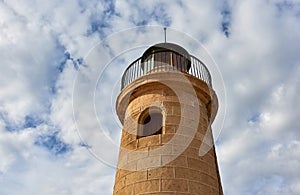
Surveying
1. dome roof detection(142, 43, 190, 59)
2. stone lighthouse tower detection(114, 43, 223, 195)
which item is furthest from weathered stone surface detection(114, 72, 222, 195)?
dome roof detection(142, 43, 190, 59)

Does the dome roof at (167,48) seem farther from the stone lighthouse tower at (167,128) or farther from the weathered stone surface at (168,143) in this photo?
the weathered stone surface at (168,143)

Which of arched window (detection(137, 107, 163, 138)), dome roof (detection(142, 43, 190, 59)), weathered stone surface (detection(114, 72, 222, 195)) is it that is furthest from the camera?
dome roof (detection(142, 43, 190, 59))

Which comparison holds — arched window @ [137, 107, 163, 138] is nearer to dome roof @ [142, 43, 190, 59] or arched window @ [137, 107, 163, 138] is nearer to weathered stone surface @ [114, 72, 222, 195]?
weathered stone surface @ [114, 72, 222, 195]

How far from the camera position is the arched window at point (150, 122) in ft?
24.3

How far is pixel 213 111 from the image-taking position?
27.0 feet

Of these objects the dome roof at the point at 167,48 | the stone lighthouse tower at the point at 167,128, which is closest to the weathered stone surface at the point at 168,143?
the stone lighthouse tower at the point at 167,128

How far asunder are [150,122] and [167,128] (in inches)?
44.3

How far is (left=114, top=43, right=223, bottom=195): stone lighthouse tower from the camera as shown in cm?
621

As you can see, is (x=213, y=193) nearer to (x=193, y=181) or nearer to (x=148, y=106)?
(x=193, y=181)

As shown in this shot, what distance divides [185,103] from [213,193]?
2.17 m

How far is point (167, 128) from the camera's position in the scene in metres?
6.88

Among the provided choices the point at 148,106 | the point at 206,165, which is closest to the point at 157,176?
the point at 206,165

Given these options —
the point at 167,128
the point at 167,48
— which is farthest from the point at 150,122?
the point at 167,48

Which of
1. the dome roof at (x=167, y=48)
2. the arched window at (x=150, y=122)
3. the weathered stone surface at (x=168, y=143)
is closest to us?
the weathered stone surface at (x=168, y=143)
